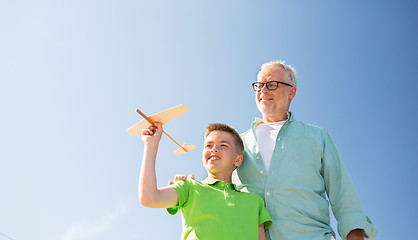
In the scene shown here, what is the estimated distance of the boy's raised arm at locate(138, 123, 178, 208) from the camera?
301 centimetres

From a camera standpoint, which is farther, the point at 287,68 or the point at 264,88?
the point at 287,68

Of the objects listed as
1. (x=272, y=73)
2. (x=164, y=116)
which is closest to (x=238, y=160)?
(x=164, y=116)

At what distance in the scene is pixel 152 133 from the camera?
3.48 m

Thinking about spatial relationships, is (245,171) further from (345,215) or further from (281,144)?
(345,215)

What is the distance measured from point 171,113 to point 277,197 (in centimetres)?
136

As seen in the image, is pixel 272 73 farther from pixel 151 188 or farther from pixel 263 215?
pixel 151 188

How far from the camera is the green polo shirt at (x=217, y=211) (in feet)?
9.82

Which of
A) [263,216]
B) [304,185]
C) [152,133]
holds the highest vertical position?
[152,133]

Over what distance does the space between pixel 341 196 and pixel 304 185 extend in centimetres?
40

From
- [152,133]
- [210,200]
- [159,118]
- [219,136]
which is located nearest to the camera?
[210,200]

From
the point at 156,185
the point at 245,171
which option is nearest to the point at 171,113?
the point at 156,185

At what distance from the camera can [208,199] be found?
10.6 feet

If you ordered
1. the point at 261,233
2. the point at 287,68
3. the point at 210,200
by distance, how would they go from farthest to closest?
the point at 287,68, the point at 261,233, the point at 210,200

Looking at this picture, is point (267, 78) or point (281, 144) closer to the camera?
point (281, 144)
